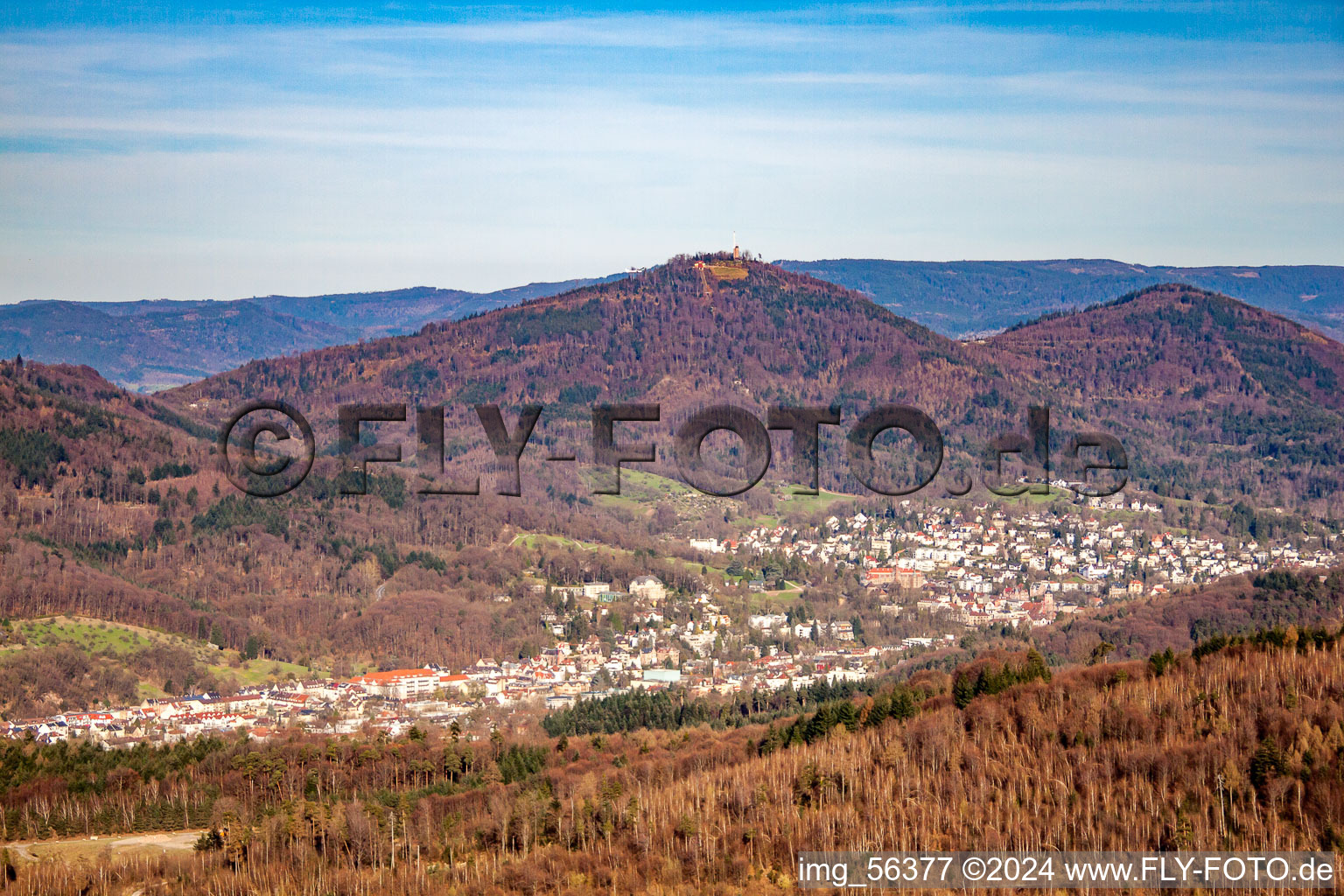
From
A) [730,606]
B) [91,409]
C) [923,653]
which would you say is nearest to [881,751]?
[923,653]

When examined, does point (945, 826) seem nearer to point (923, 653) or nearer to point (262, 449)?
point (923, 653)
